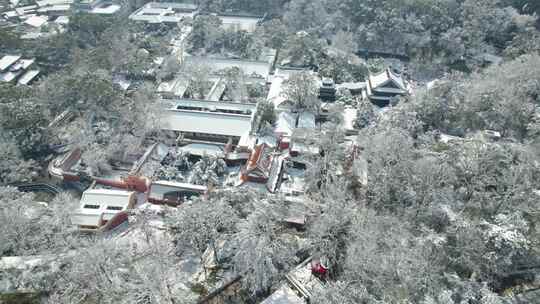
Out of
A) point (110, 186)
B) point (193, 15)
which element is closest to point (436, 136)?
point (110, 186)

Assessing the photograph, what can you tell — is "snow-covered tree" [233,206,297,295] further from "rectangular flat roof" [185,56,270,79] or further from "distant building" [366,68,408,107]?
"rectangular flat roof" [185,56,270,79]

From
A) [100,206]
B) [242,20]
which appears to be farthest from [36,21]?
[100,206]

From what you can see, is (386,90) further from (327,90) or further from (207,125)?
(207,125)

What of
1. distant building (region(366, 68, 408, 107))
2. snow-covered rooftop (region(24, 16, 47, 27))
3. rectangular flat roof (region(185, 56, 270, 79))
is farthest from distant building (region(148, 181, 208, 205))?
snow-covered rooftop (region(24, 16, 47, 27))

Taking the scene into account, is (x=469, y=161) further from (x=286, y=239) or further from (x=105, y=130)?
(x=105, y=130)

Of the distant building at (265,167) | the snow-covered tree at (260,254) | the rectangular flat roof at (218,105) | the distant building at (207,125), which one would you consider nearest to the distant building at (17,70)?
the rectangular flat roof at (218,105)
